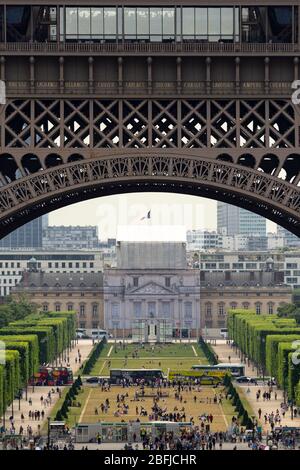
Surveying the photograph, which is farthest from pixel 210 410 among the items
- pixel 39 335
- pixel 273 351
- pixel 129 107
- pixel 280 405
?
pixel 129 107

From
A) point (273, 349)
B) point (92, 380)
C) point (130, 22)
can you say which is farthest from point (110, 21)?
point (92, 380)

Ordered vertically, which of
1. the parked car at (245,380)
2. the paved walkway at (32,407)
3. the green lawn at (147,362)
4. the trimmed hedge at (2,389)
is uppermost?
the trimmed hedge at (2,389)

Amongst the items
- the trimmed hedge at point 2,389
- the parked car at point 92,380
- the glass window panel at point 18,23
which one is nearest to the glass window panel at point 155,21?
the glass window panel at point 18,23

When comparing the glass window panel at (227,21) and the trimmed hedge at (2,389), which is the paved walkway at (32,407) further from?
the glass window panel at (227,21)

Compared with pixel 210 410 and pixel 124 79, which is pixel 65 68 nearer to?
pixel 124 79

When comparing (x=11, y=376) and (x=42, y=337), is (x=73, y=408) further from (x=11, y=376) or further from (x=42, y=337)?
(x=42, y=337)
